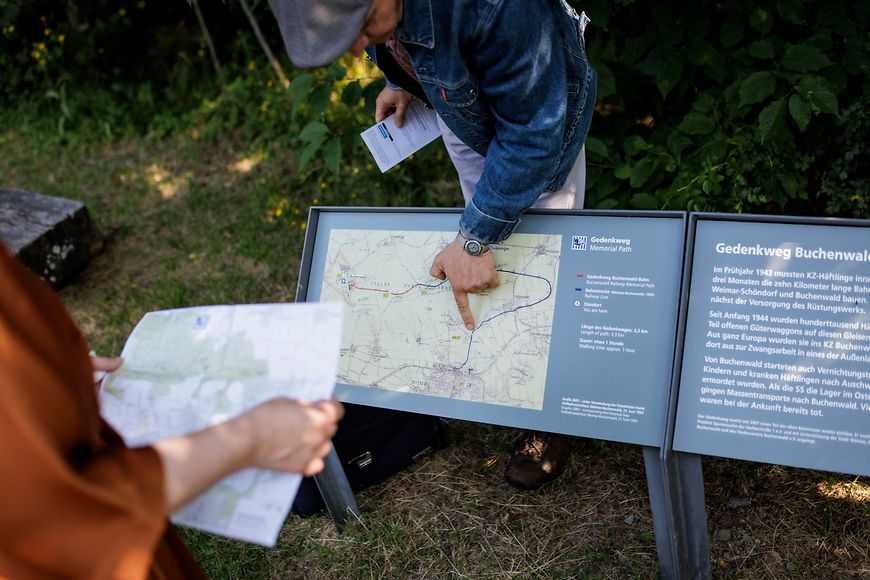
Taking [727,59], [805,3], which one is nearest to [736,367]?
[727,59]

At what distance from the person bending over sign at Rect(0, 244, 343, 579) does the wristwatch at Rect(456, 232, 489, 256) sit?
1017 mm

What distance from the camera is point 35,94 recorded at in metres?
6.28

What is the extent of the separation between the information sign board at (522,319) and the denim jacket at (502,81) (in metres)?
0.26

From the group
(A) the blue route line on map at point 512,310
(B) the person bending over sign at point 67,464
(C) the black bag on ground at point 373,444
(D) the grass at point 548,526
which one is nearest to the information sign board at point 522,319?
(A) the blue route line on map at point 512,310

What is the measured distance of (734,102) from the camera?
2.90 m

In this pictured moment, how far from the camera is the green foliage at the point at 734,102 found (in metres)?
2.79

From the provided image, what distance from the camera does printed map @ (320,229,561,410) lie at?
7.13ft

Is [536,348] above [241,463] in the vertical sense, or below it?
below

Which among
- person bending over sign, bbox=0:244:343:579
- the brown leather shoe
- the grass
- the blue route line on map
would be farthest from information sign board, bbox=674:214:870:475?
person bending over sign, bbox=0:244:343:579

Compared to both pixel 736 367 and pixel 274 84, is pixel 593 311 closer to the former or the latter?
pixel 736 367

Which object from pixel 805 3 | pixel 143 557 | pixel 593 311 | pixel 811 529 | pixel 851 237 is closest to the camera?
pixel 143 557

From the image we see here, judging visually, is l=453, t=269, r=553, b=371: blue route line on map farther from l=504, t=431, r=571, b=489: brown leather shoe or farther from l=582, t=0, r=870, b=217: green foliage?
l=582, t=0, r=870, b=217: green foliage

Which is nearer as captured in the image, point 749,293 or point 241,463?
point 241,463

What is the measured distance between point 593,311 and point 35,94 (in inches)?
244
